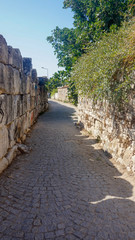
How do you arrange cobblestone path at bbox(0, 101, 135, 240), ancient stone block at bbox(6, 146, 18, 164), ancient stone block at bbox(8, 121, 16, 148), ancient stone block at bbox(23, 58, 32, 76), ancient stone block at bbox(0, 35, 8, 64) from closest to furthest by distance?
1. cobblestone path at bbox(0, 101, 135, 240)
2. ancient stone block at bbox(0, 35, 8, 64)
3. ancient stone block at bbox(6, 146, 18, 164)
4. ancient stone block at bbox(8, 121, 16, 148)
5. ancient stone block at bbox(23, 58, 32, 76)

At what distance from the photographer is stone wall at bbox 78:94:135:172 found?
337 cm

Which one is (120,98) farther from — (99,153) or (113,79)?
(99,153)

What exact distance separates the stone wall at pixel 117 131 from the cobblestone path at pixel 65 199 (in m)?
0.33

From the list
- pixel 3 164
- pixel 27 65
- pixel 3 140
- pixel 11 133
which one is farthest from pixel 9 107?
pixel 27 65

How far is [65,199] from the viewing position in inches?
101

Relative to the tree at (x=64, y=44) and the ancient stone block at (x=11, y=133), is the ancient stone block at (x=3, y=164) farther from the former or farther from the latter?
the tree at (x=64, y=44)

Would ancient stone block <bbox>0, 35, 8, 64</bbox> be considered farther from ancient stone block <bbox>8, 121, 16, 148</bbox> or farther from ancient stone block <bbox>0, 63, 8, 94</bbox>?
ancient stone block <bbox>8, 121, 16, 148</bbox>

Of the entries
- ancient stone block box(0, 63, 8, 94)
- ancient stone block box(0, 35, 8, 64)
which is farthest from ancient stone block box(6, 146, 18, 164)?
ancient stone block box(0, 35, 8, 64)

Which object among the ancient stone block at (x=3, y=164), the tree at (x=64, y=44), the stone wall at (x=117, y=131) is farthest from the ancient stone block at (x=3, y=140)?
the tree at (x=64, y=44)

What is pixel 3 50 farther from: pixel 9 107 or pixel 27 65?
pixel 27 65

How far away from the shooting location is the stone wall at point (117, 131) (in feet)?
11.1

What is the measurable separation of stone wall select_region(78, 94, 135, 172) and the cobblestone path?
13.0 inches

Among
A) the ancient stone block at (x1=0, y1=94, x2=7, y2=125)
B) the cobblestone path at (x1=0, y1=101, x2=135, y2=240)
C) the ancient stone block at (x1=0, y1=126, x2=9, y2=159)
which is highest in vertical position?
the ancient stone block at (x1=0, y1=94, x2=7, y2=125)

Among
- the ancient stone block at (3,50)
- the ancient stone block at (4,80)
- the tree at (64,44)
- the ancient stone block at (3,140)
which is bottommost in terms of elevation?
the ancient stone block at (3,140)
